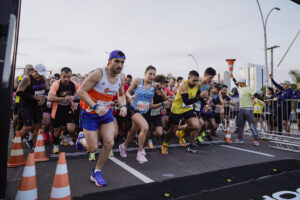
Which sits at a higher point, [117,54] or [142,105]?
[117,54]

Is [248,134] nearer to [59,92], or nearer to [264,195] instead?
[264,195]

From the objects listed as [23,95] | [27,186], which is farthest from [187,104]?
[23,95]

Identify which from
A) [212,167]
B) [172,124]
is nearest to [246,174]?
[212,167]

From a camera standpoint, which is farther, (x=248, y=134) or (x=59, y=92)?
(x=248, y=134)

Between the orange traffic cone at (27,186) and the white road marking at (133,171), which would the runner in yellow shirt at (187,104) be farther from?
the orange traffic cone at (27,186)

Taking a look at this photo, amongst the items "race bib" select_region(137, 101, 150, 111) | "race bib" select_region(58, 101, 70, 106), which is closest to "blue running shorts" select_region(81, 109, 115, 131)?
"race bib" select_region(137, 101, 150, 111)

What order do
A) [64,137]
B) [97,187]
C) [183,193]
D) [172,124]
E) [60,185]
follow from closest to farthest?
[60,185] → [183,193] → [97,187] → [172,124] → [64,137]

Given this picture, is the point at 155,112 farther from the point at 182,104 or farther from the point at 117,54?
the point at 117,54

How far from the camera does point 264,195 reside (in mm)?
2861

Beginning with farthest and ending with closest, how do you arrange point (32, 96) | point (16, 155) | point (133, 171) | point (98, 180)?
point (32, 96)
point (16, 155)
point (133, 171)
point (98, 180)

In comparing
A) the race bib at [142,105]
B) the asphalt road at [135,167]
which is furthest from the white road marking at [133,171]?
the race bib at [142,105]

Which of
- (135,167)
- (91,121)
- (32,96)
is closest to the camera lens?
(91,121)

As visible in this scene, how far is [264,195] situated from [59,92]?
463cm

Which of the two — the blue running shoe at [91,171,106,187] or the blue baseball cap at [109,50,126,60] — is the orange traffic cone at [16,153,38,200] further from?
the blue baseball cap at [109,50,126,60]
